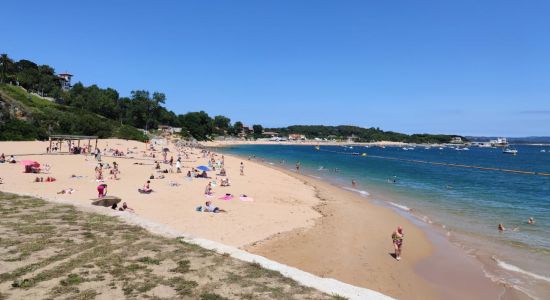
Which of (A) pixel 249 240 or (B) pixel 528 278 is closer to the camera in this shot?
(B) pixel 528 278

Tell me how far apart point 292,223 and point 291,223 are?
5 cm

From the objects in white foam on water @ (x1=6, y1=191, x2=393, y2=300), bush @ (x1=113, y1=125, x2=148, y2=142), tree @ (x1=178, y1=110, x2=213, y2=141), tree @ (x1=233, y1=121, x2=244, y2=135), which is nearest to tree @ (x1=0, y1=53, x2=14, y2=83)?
bush @ (x1=113, y1=125, x2=148, y2=142)

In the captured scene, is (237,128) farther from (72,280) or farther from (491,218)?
(72,280)

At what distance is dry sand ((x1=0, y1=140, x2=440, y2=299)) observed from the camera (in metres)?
12.2

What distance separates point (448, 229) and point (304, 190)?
12506 mm

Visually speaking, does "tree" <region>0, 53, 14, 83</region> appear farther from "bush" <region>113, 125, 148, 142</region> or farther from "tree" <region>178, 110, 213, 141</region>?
"tree" <region>178, 110, 213, 141</region>

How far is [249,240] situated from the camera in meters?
13.9

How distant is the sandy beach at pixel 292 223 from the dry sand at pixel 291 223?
36mm

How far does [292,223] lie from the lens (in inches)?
681

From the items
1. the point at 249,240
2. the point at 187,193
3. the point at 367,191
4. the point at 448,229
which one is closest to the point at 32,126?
the point at 187,193

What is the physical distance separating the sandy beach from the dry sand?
0.04 meters

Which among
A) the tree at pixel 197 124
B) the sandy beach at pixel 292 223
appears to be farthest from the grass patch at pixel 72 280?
the tree at pixel 197 124

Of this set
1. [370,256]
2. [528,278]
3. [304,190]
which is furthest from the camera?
[304,190]

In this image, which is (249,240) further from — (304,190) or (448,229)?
(304,190)
